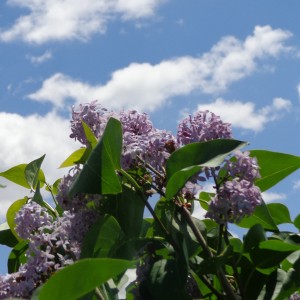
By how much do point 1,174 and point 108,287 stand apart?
0.67 metres

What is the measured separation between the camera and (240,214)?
1.16 metres

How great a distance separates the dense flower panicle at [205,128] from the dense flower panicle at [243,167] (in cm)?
6

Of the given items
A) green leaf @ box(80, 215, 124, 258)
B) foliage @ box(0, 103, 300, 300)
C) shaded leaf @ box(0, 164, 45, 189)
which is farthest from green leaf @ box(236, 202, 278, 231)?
shaded leaf @ box(0, 164, 45, 189)

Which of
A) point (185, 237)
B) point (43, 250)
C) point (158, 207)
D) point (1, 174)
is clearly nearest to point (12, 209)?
point (1, 174)

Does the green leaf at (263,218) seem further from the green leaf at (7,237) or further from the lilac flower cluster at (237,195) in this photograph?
the green leaf at (7,237)

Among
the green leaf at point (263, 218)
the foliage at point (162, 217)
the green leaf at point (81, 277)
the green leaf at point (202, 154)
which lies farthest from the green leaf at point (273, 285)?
the green leaf at point (81, 277)

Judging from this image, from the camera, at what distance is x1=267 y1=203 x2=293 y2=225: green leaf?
1.55 m

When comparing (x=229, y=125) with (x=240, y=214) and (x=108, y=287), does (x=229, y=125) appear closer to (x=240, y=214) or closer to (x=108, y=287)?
(x=240, y=214)

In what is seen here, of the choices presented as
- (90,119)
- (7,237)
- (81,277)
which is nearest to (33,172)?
(7,237)

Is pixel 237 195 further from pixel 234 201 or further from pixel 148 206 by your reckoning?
pixel 148 206

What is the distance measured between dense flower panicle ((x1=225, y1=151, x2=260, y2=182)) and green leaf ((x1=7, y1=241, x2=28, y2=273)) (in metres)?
0.68

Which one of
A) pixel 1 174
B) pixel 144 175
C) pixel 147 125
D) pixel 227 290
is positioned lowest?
pixel 227 290

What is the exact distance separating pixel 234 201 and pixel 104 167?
0.79ft

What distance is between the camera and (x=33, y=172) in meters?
1.67
